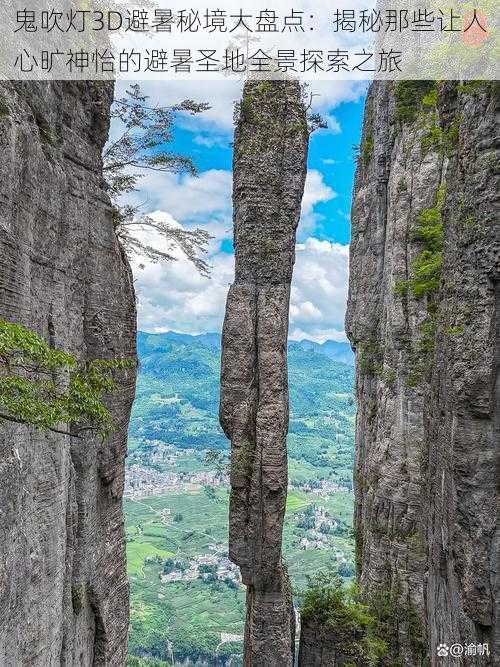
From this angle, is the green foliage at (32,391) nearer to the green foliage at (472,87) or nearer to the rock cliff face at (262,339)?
the green foliage at (472,87)

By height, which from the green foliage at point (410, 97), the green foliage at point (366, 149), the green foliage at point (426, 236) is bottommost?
the green foliage at point (426, 236)

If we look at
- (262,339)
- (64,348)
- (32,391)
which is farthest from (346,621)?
(32,391)

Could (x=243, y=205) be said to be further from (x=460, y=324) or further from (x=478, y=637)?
(x=478, y=637)

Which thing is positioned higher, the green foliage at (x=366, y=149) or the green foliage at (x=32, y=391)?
the green foliage at (x=366, y=149)

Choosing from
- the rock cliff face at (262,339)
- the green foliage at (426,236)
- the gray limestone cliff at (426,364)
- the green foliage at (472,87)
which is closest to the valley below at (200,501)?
the rock cliff face at (262,339)

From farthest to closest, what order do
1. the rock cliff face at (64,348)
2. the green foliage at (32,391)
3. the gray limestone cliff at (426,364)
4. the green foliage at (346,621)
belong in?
the green foliage at (346,621) < the rock cliff face at (64,348) < the gray limestone cliff at (426,364) < the green foliage at (32,391)

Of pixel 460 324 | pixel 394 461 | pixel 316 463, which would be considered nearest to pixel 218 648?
pixel 394 461

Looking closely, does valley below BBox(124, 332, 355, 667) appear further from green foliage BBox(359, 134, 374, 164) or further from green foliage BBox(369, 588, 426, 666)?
green foliage BBox(359, 134, 374, 164)

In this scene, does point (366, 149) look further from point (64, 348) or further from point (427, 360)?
point (64, 348)
